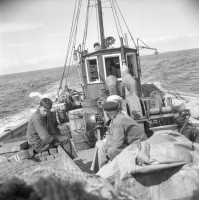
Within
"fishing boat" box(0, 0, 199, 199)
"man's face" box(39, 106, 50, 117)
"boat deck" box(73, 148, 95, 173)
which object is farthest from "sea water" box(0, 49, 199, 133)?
"man's face" box(39, 106, 50, 117)

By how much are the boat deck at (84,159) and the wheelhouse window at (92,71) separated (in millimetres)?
3372

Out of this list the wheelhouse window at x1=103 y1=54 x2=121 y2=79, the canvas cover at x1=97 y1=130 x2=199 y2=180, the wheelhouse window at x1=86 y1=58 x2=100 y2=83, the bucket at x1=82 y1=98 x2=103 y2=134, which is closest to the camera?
the canvas cover at x1=97 y1=130 x2=199 y2=180

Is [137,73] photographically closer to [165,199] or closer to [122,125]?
[122,125]

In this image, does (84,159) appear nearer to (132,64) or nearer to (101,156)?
(101,156)

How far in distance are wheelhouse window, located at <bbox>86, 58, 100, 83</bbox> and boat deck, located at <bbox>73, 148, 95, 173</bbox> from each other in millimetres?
3372

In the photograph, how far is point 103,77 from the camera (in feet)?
29.6

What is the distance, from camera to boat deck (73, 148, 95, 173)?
210 inches

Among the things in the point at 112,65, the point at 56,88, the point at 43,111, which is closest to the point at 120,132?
the point at 43,111

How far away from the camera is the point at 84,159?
236 inches

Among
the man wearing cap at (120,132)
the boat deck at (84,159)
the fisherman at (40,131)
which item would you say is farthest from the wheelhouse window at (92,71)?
the man wearing cap at (120,132)

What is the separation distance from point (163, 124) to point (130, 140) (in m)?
2.30

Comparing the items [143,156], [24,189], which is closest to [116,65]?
[143,156]

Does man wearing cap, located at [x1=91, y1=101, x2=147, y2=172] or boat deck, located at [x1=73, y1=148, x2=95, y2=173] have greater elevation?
man wearing cap, located at [x1=91, y1=101, x2=147, y2=172]

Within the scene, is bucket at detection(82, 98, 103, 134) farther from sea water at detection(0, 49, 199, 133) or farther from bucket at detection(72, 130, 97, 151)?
sea water at detection(0, 49, 199, 133)
